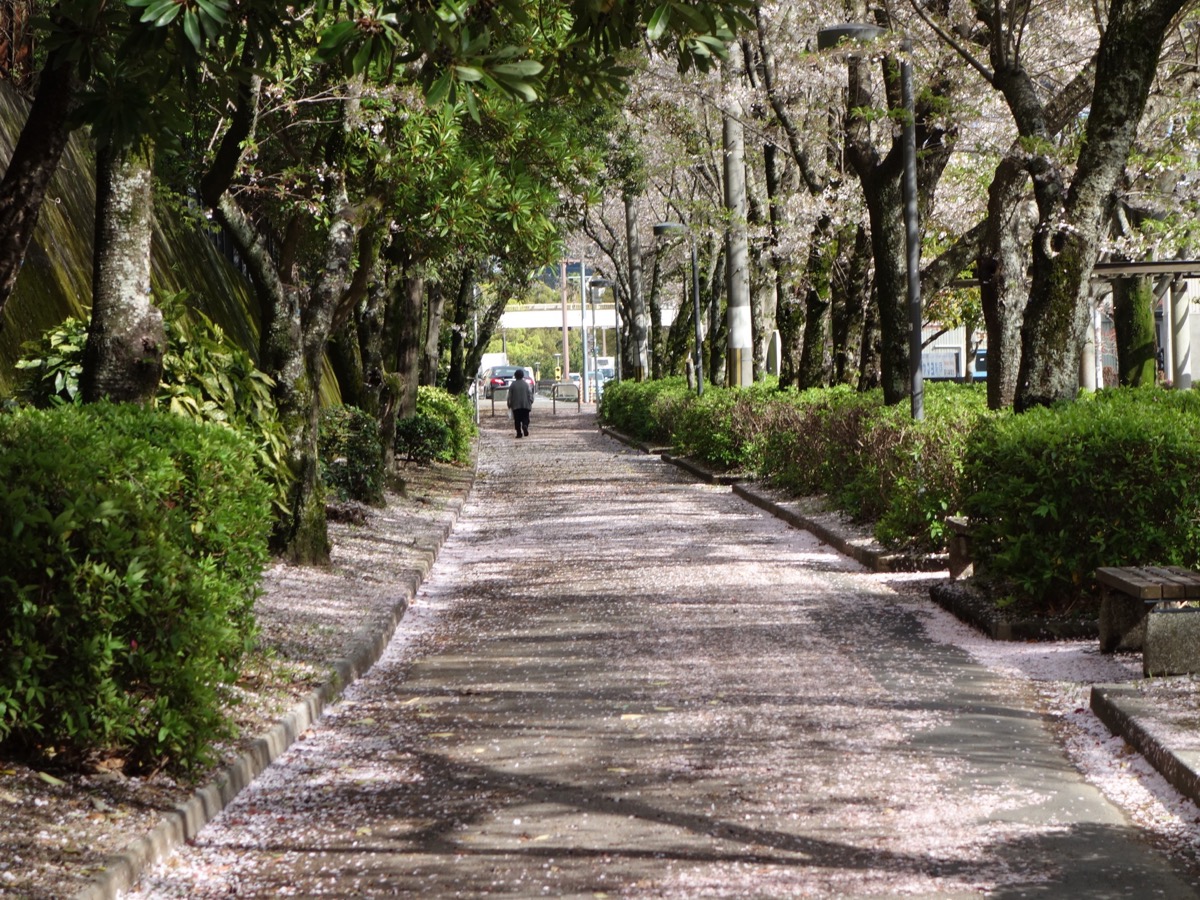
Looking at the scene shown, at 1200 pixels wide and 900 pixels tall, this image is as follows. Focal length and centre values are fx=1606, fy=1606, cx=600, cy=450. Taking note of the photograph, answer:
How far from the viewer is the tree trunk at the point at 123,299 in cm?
Result: 922

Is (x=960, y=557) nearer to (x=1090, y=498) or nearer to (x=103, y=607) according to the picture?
(x=1090, y=498)

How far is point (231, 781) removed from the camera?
6.63 m

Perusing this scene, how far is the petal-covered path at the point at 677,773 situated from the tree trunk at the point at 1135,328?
14.7m

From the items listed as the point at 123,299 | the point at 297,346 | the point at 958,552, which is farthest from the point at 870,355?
the point at 123,299

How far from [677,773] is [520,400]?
133ft

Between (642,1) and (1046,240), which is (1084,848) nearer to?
(642,1)

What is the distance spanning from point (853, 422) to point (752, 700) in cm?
1051

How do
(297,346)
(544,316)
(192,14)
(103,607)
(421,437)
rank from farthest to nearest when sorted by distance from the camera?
(544,316) → (421,437) → (297,346) → (103,607) → (192,14)

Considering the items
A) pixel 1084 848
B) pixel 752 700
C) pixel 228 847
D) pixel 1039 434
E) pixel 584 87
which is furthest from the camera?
pixel 1039 434

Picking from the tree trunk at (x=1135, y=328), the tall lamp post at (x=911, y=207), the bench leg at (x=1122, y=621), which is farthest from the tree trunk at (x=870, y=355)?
the bench leg at (x=1122, y=621)

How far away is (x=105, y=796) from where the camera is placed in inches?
238

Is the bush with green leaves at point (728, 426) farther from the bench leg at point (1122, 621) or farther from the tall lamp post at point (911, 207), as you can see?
the bench leg at point (1122, 621)

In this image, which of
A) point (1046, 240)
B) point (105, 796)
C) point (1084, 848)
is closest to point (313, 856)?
point (105, 796)

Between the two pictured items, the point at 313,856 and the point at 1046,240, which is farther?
the point at 1046,240
